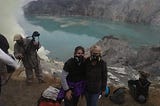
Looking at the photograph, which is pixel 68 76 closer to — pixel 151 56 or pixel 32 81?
pixel 32 81

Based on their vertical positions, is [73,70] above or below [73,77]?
above

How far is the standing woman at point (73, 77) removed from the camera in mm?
7791

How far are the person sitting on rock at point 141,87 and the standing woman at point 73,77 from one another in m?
3.56

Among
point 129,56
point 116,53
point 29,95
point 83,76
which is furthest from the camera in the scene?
point 116,53

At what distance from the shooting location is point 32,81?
43.8 ft

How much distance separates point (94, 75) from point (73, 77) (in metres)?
0.48

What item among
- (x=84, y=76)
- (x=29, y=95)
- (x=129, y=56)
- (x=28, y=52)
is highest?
(x=84, y=76)

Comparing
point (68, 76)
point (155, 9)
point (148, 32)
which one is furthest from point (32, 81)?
point (155, 9)

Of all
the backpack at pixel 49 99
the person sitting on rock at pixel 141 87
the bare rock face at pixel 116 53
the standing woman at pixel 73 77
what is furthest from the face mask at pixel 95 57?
the bare rock face at pixel 116 53

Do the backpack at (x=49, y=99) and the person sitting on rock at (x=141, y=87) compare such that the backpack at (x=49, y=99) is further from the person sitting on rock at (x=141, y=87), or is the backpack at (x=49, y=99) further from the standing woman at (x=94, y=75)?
the person sitting on rock at (x=141, y=87)

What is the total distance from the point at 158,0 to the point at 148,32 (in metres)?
27.4

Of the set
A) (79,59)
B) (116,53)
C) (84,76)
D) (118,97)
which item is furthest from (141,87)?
(116,53)

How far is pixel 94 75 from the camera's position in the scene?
26.3ft

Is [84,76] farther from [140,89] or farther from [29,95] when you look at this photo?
[29,95]
